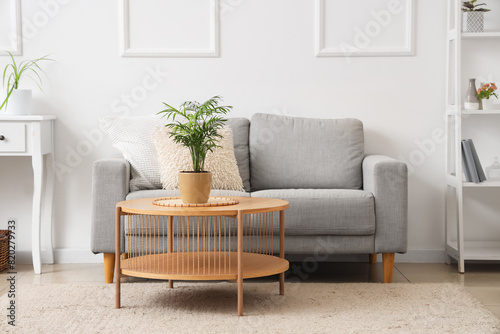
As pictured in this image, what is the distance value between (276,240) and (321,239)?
0.22 metres

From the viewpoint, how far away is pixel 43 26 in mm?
3795

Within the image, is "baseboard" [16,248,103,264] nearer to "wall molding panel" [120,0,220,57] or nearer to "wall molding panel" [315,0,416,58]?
"wall molding panel" [120,0,220,57]

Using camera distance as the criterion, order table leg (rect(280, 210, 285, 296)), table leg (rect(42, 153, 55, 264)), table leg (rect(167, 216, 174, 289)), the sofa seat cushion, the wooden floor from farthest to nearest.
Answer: table leg (rect(42, 153, 55, 264)), the wooden floor, the sofa seat cushion, table leg (rect(167, 216, 174, 289)), table leg (rect(280, 210, 285, 296))

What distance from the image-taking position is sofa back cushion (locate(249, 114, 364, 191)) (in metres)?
3.58

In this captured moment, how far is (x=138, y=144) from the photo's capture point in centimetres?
345

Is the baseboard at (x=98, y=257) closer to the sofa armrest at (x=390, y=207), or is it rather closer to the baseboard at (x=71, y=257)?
the baseboard at (x=71, y=257)

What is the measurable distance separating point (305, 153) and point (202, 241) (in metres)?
0.87

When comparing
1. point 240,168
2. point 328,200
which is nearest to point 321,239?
point 328,200

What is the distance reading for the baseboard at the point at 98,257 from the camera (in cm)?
380

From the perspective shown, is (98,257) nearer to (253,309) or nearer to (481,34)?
(253,309)

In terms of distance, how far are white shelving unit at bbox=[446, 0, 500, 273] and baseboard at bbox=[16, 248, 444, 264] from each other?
0.33ft

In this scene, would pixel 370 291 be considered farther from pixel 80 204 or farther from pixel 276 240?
pixel 80 204

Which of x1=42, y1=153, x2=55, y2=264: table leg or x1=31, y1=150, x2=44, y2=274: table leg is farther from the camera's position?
x1=42, y1=153, x2=55, y2=264: table leg

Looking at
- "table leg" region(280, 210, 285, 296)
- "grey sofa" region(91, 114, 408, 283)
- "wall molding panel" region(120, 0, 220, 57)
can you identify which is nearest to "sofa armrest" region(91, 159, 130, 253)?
"grey sofa" region(91, 114, 408, 283)
